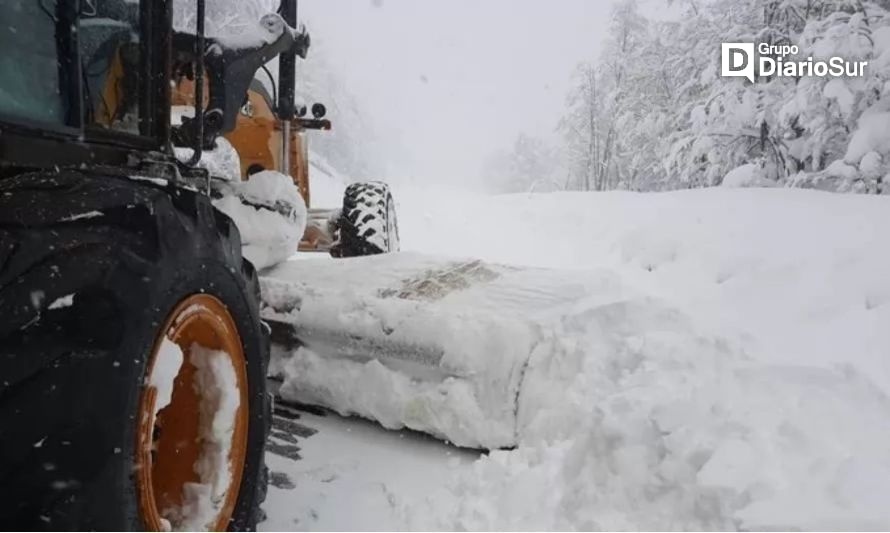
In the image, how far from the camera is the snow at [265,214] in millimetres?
3268

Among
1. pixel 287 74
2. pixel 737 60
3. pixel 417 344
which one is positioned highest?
pixel 737 60

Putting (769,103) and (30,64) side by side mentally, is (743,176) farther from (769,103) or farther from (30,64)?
(30,64)

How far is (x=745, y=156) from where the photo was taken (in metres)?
14.9

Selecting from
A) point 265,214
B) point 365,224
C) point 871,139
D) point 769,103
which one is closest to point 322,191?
point 769,103

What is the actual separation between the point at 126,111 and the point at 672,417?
6.90ft

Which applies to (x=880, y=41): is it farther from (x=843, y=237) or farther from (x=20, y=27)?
Answer: (x=20, y=27)

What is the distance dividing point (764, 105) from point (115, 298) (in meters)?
14.2

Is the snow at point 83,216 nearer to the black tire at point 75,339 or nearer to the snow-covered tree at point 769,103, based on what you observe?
the black tire at point 75,339

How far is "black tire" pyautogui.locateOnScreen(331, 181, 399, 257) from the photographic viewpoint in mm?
5781

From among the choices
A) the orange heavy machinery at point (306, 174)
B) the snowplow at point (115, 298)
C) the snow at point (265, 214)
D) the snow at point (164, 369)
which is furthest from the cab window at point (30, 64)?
the orange heavy machinery at point (306, 174)

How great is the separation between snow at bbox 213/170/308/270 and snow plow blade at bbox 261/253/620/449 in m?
0.17

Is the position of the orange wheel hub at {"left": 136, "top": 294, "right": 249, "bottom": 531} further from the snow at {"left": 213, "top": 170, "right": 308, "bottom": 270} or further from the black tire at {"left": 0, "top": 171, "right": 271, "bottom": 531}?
the snow at {"left": 213, "top": 170, "right": 308, "bottom": 270}

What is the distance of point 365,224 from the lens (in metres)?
5.80

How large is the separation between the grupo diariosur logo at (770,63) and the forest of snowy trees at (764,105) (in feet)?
0.56
